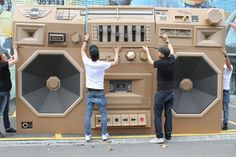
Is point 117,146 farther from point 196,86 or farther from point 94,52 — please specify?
point 196,86

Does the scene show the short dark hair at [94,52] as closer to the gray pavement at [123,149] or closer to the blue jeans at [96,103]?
Result: the blue jeans at [96,103]

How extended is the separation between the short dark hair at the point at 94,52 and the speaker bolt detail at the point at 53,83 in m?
0.94

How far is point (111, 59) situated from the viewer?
763cm

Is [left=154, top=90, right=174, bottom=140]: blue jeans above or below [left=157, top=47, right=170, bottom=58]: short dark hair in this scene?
below

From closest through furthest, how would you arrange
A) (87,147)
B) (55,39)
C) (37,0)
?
(87,147), (55,39), (37,0)

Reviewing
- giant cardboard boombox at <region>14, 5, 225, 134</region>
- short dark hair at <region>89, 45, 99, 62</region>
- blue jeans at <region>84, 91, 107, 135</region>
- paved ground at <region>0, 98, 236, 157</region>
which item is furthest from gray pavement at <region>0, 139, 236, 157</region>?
short dark hair at <region>89, 45, 99, 62</region>

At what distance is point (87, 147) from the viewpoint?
693 cm

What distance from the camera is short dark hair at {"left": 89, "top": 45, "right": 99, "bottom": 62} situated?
282 inches

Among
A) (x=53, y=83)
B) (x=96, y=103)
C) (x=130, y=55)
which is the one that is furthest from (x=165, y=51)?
(x=53, y=83)

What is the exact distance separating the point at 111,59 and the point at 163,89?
3.62 ft

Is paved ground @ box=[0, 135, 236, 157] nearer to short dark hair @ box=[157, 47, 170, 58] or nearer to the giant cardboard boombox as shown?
the giant cardboard boombox

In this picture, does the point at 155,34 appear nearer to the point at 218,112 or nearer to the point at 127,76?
the point at 127,76

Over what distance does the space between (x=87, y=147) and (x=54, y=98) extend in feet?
4.38

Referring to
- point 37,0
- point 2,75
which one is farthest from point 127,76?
point 37,0
